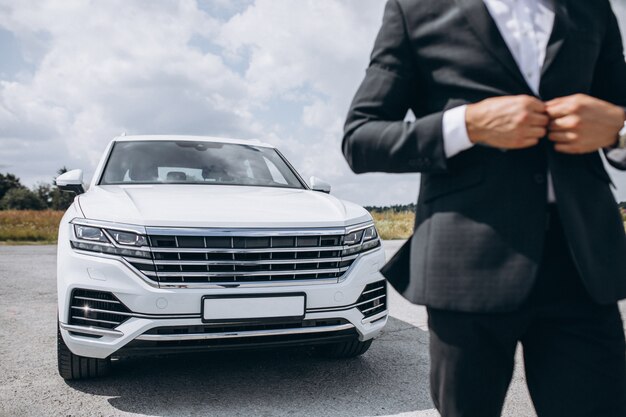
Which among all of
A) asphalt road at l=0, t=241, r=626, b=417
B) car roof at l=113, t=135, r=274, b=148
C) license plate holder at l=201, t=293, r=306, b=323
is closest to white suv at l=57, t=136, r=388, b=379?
license plate holder at l=201, t=293, r=306, b=323

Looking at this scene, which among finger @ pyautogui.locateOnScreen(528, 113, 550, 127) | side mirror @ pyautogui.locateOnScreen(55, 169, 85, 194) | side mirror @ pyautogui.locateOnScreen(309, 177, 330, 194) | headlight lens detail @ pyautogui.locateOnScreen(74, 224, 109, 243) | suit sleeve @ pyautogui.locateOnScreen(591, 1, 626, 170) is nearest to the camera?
finger @ pyautogui.locateOnScreen(528, 113, 550, 127)

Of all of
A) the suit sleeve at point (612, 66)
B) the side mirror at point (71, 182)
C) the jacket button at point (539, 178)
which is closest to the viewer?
the jacket button at point (539, 178)

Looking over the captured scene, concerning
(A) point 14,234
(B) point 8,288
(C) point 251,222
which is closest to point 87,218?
(C) point 251,222

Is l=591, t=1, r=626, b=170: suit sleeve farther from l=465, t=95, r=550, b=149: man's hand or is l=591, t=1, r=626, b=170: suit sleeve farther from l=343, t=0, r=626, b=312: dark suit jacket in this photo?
l=465, t=95, r=550, b=149: man's hand

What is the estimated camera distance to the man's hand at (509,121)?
112cm

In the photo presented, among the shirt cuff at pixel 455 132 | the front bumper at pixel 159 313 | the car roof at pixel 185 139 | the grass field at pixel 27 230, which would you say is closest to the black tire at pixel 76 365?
the front bumper at pixel 159 313

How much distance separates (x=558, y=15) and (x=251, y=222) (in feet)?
7.21

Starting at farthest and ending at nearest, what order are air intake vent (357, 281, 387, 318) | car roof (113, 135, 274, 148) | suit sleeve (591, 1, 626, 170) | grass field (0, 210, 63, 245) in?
grass field (0, 210, 63, 245) < car roof (113, 135, 274, 148) < air intake vent (357, 281, 387, 318) < suit sleeve (591, 1, 626, 170)

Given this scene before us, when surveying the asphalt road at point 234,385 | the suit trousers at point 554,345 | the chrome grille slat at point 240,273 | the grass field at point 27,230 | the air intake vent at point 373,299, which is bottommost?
the grass field at point 27,230

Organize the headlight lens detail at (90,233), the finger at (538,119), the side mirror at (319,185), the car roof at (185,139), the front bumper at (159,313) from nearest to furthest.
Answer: the finger at (538,119)
the front bumper at (159,313)
the headlight lens detail at (90,233)
the side mirror at (319,185)
the car roof at (185,139)

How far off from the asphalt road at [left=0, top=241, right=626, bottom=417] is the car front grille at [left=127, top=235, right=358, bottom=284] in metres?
0.68

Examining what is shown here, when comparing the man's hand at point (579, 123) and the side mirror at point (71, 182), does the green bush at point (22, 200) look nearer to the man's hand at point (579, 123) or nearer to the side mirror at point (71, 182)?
the side mirror at point (71, 182)

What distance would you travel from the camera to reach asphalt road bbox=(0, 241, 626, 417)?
3.04 meters

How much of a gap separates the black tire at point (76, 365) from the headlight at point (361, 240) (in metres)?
1.55
